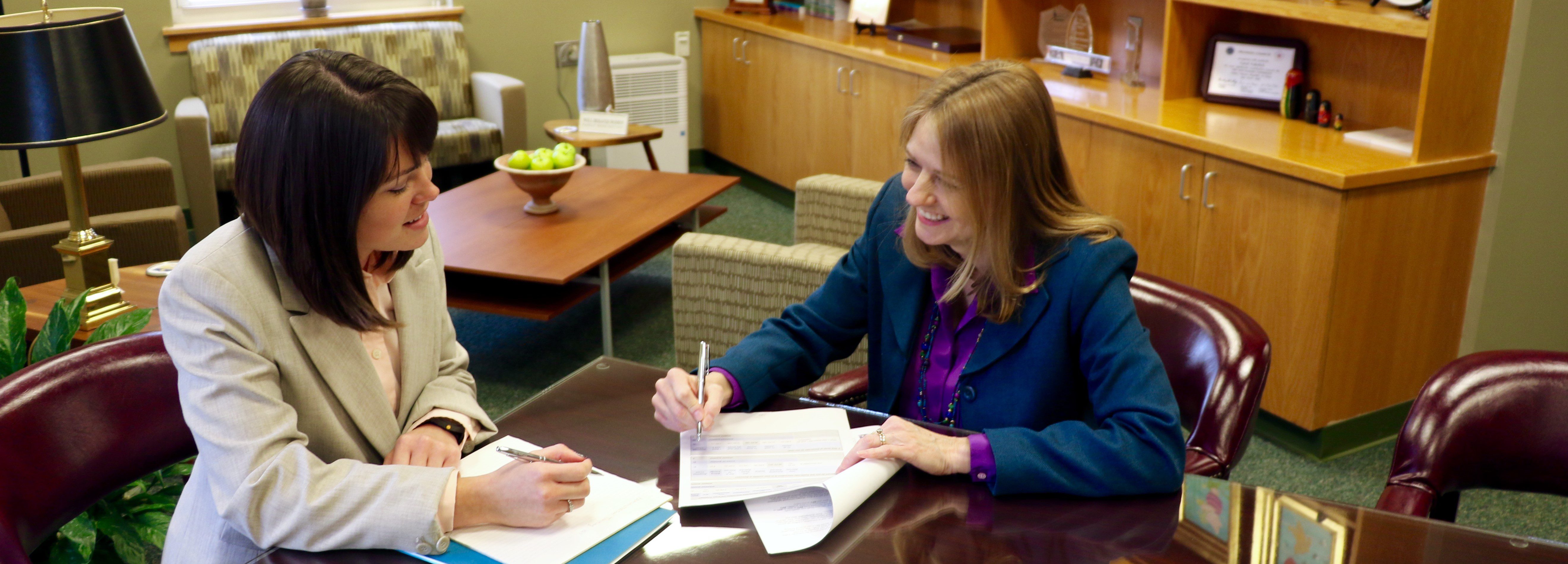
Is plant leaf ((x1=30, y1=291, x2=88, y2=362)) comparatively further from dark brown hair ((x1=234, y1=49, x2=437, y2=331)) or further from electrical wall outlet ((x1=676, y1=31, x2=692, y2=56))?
electrical wall outlet ((x1=676, y1=31, x2=692, y2=56))

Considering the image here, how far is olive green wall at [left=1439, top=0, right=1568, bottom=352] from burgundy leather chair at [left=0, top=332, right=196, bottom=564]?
266 cm

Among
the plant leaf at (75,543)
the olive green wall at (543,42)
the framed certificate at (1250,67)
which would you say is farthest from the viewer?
the olive green wall at (543,42)

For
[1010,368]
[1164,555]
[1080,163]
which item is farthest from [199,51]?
[1164,555]

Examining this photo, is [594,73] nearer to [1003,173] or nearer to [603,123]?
[603,123]

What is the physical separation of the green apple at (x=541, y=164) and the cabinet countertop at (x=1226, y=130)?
1.30m

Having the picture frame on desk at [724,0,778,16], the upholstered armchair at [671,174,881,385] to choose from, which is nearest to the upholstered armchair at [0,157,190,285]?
the upholstered armchair at [671,174,881,385]

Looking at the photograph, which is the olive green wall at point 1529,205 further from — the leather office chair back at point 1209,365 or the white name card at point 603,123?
the white name card at point 603,123

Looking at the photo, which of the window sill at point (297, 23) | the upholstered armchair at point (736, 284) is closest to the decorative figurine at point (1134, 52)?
the upholstered armchair at point (736, 284)

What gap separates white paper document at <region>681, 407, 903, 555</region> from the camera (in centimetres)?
122

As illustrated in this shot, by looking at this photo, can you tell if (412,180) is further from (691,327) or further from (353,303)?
(691,327)

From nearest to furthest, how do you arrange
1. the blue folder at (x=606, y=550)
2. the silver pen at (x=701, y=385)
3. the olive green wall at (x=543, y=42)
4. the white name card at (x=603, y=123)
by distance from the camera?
1. the blue folder at (x=606, y=550)
2. the silver pen at (x=701, y=385)
3. the white name card at (x=603, y=123)
4. the olive green wall at (x=543, y=42)

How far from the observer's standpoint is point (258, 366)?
48.7 inches

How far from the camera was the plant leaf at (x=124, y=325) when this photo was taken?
210 cm

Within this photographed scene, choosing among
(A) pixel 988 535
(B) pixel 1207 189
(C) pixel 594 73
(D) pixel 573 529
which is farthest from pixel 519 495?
(C) pixel 594 73
